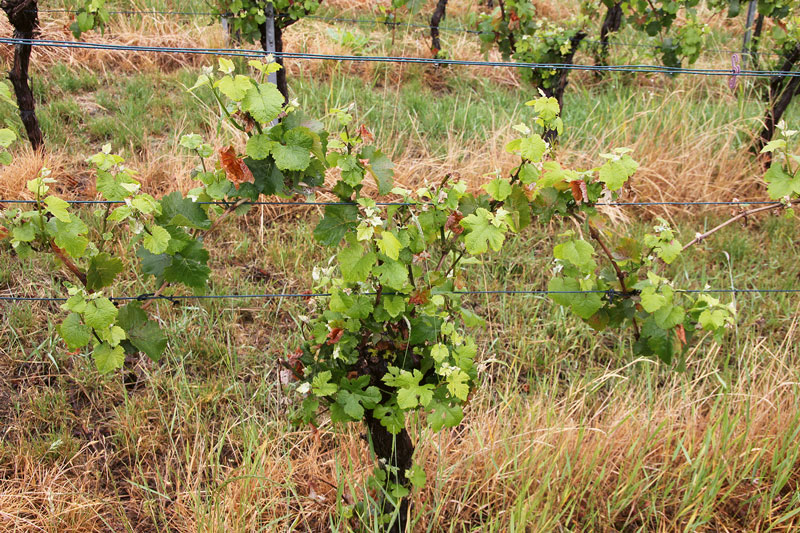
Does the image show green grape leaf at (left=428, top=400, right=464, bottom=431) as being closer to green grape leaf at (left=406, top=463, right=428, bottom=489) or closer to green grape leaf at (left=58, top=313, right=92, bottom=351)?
green grape leaf at (left=406, top=463, right=428, bottom=489)

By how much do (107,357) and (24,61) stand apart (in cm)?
232

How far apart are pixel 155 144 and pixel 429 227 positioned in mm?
2718

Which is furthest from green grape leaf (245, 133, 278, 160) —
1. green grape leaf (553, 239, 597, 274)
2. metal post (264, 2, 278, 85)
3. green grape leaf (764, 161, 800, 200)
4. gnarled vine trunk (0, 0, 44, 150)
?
gnarled vine trunk (0, 0, 44, 150)

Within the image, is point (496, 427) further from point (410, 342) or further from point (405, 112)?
point (405, 112)

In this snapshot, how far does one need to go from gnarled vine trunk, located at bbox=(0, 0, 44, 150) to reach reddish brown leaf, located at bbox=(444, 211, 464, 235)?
8.65 ft

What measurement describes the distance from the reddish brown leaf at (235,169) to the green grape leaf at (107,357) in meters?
0.60

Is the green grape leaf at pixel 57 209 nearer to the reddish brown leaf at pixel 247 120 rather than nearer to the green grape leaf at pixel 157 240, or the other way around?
the green grape leaf at pixel 157 240

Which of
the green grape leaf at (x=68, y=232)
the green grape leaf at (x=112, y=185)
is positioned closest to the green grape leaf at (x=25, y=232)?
the green grape leaf at (x=68, y=232)

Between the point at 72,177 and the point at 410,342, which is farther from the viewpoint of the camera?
the point at 72,177

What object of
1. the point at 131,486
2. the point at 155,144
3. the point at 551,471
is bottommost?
the point at 131,486

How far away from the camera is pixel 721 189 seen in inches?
152

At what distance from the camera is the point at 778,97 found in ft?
13.6

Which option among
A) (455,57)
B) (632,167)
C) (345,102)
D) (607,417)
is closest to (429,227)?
(632,167)

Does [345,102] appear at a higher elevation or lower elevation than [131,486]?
higher
